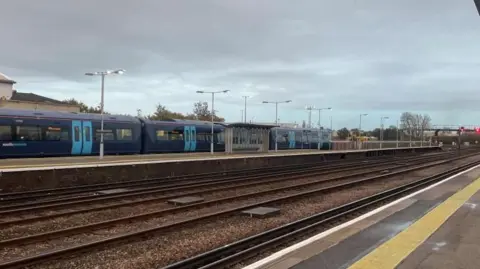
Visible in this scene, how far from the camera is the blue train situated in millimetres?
24281

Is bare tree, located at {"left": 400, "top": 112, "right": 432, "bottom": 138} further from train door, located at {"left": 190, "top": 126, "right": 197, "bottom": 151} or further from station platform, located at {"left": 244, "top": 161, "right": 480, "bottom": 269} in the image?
station platform, located at {"left": 244, "top": 161, "right": 480, "bottom": 269}

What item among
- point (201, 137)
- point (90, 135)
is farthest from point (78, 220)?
point (201, 137)

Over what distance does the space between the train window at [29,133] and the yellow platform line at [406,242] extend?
2122 centimetres

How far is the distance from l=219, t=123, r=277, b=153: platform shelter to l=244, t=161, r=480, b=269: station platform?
2478 cm

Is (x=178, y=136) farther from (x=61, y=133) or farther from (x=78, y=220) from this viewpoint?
(x=78, y=220)

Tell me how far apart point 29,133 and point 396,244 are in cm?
2235

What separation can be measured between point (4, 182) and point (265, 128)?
1009 inches

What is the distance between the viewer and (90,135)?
94.1 ft

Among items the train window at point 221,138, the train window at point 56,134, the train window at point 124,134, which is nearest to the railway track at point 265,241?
the train window at point 56,134

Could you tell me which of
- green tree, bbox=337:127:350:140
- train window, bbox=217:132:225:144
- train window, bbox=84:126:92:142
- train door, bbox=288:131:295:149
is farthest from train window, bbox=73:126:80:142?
green tree, bbox=337:127:350:140

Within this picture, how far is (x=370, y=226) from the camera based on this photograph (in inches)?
395

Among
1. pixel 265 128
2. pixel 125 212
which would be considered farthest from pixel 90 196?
pixel 265 128

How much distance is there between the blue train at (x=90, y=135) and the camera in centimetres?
2428

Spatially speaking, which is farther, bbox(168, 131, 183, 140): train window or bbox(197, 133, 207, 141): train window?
bbox(197, 133, 207, 141): train window
